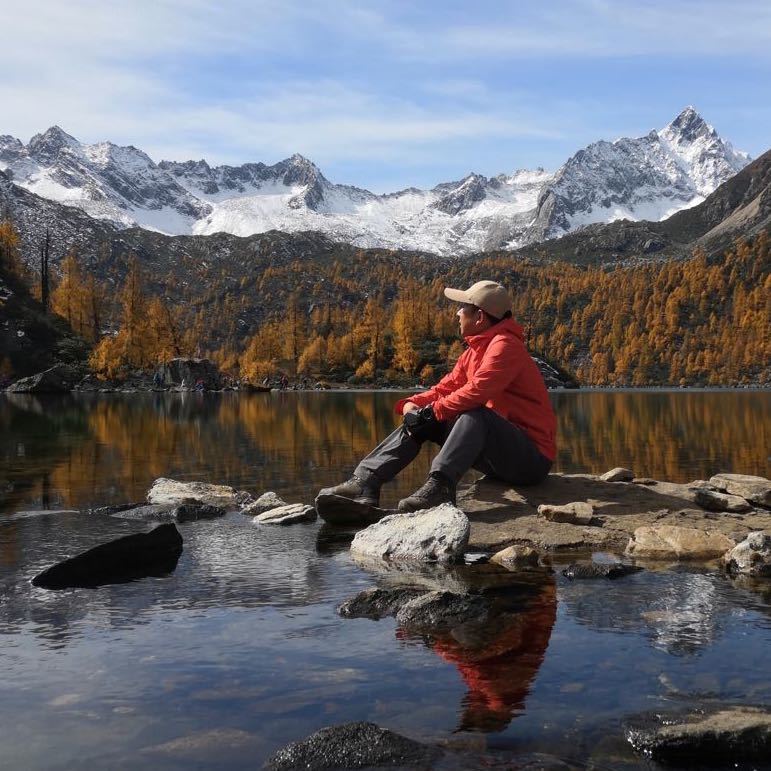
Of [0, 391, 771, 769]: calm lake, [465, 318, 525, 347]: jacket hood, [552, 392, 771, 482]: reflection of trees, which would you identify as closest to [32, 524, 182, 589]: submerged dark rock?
[0, 391, 771, 769]: calm lake

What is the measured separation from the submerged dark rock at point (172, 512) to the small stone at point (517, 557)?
5838 mm

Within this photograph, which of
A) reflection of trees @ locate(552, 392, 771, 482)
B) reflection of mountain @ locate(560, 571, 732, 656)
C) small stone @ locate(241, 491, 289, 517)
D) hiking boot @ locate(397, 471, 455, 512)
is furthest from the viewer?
reflection of trees @ locate(552, 392, 771, 482)

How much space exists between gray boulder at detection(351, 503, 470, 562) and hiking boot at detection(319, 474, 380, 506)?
1459mm

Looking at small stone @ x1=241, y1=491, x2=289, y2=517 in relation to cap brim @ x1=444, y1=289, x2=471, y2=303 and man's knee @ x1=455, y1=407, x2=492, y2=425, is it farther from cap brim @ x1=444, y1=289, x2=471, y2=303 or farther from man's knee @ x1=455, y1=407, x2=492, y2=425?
cap brim @ x1=444, y1=289, x2=471, y2=303

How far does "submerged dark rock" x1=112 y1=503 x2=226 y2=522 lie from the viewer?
1311 cm

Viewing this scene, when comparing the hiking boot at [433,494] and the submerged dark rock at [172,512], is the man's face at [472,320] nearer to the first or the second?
the hiking boot at [433,494]

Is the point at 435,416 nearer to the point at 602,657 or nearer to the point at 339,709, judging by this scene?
the point at 602,657

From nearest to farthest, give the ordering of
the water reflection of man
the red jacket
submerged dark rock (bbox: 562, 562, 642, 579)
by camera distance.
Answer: the water reflection of man < submerged dark rock (bbox: 562, 562, 642, 579) < the red jacket

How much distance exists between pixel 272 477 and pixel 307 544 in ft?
31.0

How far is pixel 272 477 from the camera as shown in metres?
20.2

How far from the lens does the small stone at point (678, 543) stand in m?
9.67

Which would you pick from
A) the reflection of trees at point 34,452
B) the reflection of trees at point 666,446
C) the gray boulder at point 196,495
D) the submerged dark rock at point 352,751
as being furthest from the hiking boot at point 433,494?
the reflection of trees at point 666,446

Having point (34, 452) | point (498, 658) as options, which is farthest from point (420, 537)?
point (34, 452)

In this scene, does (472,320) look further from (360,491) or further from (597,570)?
(597,570)
